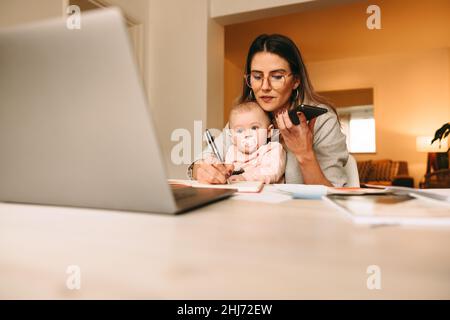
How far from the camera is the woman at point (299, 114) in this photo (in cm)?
126

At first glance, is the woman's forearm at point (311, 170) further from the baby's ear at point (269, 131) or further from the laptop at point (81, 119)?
the laptop at point (81, 119)

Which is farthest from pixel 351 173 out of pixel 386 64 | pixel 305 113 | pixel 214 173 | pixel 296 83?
pixel 386 64

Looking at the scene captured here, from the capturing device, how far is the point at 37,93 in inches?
15.8

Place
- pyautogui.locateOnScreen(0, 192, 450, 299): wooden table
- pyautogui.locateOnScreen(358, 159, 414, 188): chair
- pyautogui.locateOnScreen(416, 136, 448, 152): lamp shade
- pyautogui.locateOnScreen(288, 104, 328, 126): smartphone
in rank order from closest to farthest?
1. pyautogui.locateOnScreen(0, 192, 450, 299): wooden table
2. pyautogui.locateOnScreen(288, 104, 328, 126): smartphone
3. pyautogui.locateOnScreen(416, 136, 448, 152): lamp shade
4. pyautogui.locateOnScreen(358, 159, 414, 188): chair

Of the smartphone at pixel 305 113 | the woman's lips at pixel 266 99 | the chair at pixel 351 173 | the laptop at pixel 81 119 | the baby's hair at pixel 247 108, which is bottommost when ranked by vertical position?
the chair at pixel 351 173

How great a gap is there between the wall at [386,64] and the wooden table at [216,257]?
14.0 ft

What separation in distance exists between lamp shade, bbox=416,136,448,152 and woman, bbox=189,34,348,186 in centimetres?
423

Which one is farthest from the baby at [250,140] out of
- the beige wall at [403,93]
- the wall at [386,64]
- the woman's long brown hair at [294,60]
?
the beige wall at [403,93]

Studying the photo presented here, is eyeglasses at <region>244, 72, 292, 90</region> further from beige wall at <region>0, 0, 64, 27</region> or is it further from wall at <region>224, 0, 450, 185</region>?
wall at <region>224, 0, 450, 185</region>

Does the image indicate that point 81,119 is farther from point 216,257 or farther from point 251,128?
point 251,128

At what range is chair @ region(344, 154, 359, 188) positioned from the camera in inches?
49.4

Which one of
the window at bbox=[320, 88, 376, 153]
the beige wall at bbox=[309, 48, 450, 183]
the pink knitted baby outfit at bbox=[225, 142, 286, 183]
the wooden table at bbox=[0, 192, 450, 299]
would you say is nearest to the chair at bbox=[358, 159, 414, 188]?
the beige wall at bbox=[309, 48, 450, 183]

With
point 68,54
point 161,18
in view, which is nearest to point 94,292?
point 68,54

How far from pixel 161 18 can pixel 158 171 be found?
304 centimetres
